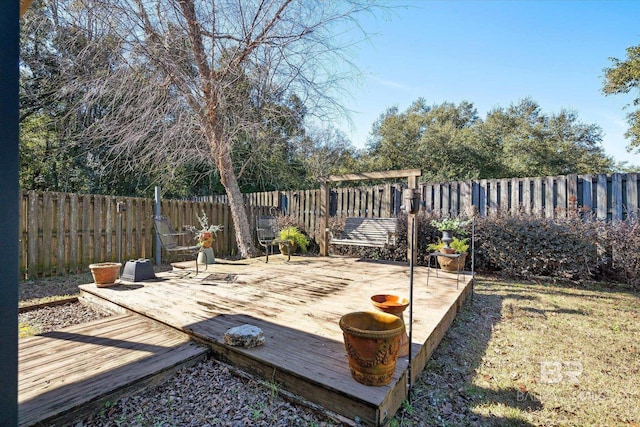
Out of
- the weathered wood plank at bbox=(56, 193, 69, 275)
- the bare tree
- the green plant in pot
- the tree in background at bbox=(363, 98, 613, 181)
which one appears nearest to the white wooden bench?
the green plant in pot

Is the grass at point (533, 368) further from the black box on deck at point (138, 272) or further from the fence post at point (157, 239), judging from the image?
the fence post at point (157, 239)

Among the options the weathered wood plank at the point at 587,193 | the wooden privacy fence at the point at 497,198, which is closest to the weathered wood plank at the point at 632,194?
the wooden privacy fence at the point at 497,198

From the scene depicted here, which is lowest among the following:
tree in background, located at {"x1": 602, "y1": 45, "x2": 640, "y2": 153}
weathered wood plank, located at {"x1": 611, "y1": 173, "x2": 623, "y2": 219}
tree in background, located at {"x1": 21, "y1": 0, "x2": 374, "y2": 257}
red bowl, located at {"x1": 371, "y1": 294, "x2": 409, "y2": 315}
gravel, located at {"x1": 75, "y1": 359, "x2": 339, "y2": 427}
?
gravel, located at {"x1": 75, "y1": 359, "x2": 339, "y2": 427}

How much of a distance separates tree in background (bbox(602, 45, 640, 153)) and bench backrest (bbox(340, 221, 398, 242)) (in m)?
9.62

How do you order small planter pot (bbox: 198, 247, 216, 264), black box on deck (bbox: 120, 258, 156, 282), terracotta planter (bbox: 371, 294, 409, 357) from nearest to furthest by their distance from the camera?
terracotta planter (bbox: 371, 294, 409, 357) < black box on deck (bbox: 120, 258, 156, 282) < small planter pot (bbox: 198, 247, 216, 264)

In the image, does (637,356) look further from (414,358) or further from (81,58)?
(81,58)

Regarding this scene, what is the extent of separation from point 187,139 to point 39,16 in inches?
106

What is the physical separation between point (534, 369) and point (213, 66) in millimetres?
5780

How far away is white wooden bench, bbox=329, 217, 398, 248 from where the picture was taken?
6035 mm

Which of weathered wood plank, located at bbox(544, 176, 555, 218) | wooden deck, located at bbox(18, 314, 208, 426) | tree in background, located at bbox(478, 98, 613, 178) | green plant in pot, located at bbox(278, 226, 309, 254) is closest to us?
wooden deck, located at bbox(18, 314, 208, 426)

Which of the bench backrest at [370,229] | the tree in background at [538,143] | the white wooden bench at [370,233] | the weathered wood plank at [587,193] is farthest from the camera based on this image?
the tree in background at [538,143]

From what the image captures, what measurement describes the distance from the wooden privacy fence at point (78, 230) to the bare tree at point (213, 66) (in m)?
1.23

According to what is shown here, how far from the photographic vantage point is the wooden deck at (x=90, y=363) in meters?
1.58

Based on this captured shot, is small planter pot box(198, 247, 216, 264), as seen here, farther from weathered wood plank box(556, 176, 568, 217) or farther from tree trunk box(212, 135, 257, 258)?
weathered wood plank box(556, 176, 568, 217)
